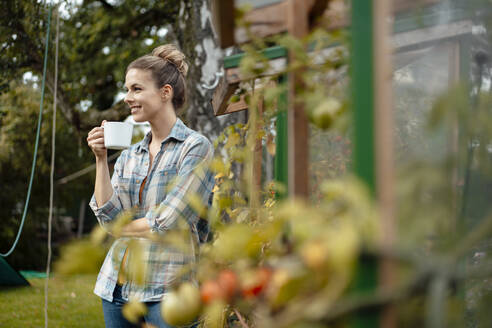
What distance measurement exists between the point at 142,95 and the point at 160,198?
376 millimetres

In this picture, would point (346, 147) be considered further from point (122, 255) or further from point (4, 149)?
point (4, 149)

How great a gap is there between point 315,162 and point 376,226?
787 millimetres

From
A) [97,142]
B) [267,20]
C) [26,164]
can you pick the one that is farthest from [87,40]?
[267,20]

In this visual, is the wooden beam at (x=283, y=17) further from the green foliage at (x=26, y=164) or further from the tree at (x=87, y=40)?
the green foliage at (x=26, y=164)

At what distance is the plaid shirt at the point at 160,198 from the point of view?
4.94 feet

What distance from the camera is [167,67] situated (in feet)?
5.90

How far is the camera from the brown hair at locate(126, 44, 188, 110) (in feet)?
5.72

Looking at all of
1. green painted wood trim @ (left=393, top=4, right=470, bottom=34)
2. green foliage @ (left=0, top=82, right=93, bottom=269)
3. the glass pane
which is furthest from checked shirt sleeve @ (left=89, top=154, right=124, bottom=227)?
green foliage @ (left=0, top=82, right=93, bottom=269)

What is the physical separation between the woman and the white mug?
0.04 metres

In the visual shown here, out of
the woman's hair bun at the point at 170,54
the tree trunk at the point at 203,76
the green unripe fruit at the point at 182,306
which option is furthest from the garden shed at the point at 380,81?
the tree trunk at the point at 203,76

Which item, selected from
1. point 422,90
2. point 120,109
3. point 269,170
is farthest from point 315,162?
point 120,109

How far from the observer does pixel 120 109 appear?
5.23m

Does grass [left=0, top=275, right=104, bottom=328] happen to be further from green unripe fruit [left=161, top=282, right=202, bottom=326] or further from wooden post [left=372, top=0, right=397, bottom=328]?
wooden post [left=372, top=0, right=397, bottom=328]

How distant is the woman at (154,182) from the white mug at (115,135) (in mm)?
37
